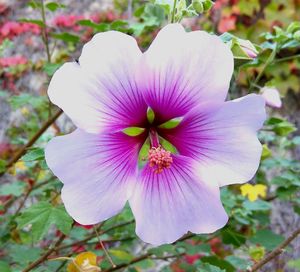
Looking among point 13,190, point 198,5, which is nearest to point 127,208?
point 13,190

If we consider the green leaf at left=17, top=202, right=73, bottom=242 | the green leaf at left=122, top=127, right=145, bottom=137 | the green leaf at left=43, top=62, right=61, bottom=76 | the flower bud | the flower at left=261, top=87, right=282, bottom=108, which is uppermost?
the flower bud

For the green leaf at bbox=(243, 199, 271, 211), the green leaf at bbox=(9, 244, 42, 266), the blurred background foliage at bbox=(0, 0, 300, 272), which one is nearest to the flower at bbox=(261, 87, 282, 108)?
the blurred background foliage at bbox=(0, 0, 300, 272)

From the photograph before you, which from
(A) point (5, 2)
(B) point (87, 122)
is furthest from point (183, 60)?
(A) point (5, 2)

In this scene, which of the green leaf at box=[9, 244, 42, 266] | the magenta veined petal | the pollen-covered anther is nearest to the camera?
the magenta veined petal

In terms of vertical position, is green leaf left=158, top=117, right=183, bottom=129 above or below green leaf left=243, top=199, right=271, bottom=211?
above

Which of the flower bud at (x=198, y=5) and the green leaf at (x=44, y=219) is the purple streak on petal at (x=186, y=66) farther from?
the green leaf at (x=44, y=219)

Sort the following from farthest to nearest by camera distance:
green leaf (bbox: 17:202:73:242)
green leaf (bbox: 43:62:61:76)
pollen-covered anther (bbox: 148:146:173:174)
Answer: green leaf (bbox: 43:62:61:76), green leaf (bbox: 17:202:73:242), pollen-covered anther (bbox: 148:146:173:174)

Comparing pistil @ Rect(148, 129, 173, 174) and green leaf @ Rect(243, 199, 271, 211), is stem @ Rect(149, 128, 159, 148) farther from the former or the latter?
green leaf @ Rect(243, 199, 271, 211)

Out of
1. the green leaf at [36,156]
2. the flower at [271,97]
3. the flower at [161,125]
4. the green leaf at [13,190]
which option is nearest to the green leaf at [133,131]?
the flower at [161,125]
